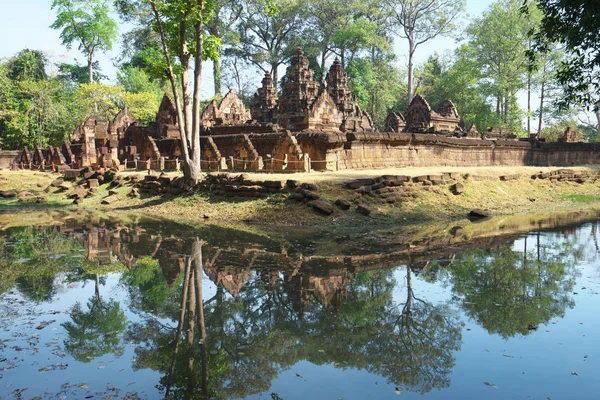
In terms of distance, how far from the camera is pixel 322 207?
13.4 metres

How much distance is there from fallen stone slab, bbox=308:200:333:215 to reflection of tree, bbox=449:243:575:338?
4453mm

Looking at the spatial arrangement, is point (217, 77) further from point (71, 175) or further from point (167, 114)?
point (71, 175)

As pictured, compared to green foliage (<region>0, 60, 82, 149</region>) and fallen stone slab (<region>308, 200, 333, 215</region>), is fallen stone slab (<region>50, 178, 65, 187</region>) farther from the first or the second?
green foliage (<region>0, 60, 82, 149</region>)

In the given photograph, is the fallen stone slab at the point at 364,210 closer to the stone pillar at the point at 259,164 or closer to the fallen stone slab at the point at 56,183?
the stone pillar at the point at 259,164

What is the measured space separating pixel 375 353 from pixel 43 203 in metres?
17.6

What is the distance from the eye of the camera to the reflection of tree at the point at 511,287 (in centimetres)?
622

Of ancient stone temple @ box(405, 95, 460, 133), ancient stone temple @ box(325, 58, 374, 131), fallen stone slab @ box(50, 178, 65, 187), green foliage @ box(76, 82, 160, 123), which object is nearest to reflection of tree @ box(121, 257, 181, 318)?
fallen stone slab @ box(50, 178, 65, 187)

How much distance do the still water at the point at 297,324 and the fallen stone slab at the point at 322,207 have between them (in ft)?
10.2

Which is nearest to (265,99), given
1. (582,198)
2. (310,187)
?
(582,198)

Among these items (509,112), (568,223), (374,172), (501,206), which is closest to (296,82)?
(374,172)

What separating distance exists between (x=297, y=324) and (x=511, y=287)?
12.0 ft

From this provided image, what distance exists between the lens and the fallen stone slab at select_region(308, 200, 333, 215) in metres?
13.3

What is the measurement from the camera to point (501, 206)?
54.2ft

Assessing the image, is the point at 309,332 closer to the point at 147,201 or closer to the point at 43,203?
the point at 147,201
